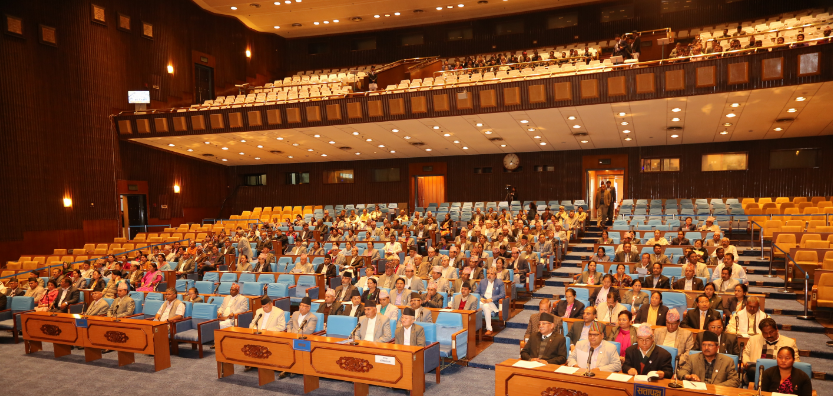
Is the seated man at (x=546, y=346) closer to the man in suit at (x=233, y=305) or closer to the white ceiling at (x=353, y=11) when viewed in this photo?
the man in suit at (x=233, y=305)

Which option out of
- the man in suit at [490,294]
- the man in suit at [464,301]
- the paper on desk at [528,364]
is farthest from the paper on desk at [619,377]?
the man in suit at [490,294]

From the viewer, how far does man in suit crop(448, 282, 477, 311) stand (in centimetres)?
694

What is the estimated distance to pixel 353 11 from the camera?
19719 millimetres

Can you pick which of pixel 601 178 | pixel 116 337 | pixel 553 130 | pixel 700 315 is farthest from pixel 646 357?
pixel 601 178

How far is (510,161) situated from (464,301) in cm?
1185

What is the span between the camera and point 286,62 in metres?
23.3

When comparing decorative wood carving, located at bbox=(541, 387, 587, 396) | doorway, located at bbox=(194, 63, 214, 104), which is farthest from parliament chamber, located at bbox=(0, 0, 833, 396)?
doorway, located at bbox=(194, 63, 214, 104)

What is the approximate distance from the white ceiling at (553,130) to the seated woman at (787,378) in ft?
25.4

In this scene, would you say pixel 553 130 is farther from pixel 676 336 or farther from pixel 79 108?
pixel 79 108

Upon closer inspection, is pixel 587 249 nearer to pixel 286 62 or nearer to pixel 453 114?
pixel 453 114

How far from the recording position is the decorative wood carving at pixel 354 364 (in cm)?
532

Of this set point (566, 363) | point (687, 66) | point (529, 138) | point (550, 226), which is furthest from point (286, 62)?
point (566, 363)

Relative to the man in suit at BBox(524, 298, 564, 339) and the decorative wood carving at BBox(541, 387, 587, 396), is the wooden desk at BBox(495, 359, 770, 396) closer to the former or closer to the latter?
the decorative wood carving at BBox(541, 387, 587, 396)

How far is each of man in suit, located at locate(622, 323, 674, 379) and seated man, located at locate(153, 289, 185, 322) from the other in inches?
232
